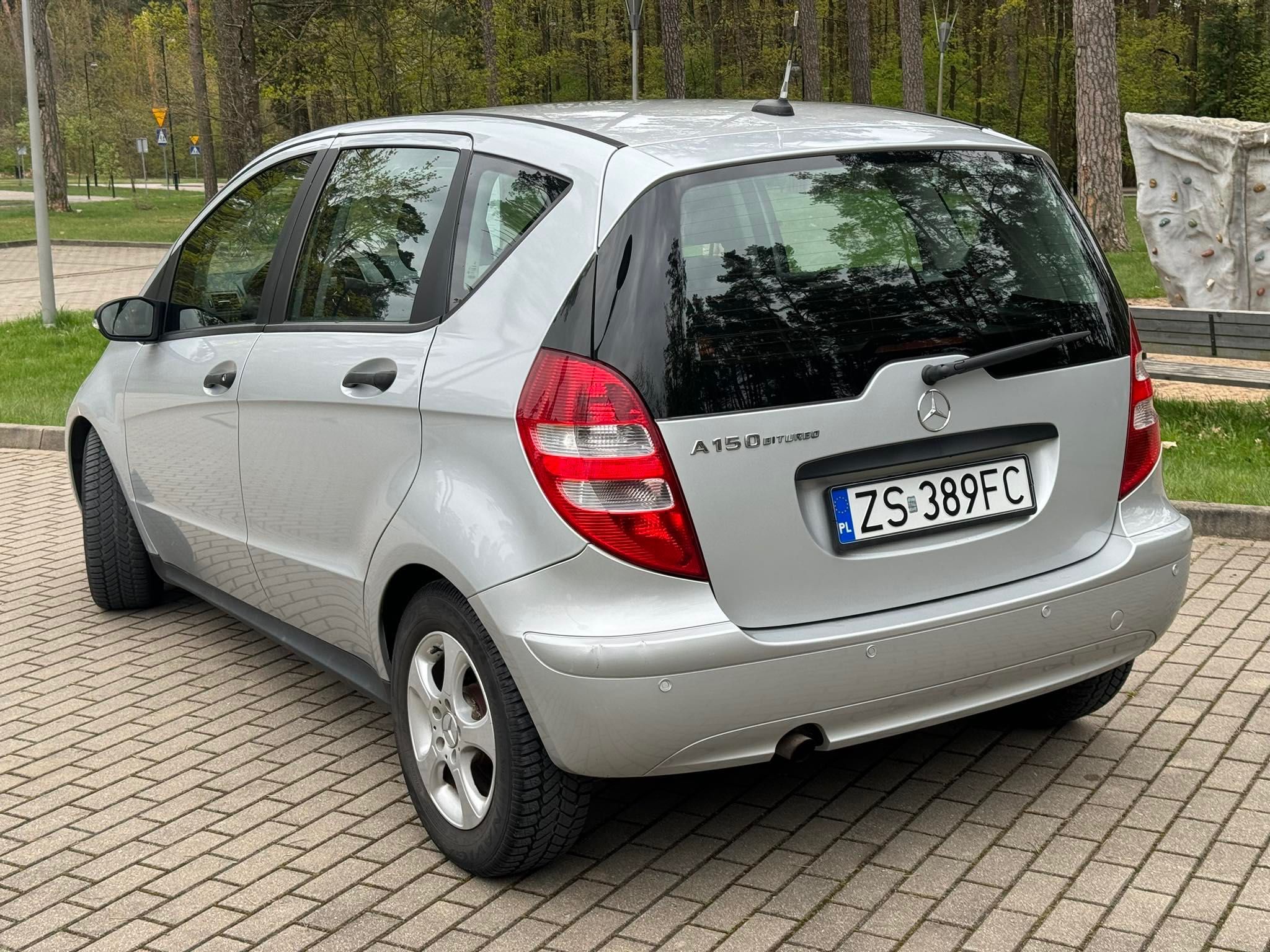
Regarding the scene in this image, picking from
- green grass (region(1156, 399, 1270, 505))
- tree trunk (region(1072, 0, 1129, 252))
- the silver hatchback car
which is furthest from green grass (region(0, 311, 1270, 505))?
tree trunk (region(1072, 0, 1129, 252))

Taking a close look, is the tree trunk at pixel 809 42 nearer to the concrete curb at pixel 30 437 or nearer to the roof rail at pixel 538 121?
the concrete curb at pixel 30 437

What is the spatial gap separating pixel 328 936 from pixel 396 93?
36709mm

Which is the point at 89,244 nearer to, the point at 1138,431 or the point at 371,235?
the point at 371,235

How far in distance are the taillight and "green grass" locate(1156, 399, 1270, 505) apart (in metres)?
2.97

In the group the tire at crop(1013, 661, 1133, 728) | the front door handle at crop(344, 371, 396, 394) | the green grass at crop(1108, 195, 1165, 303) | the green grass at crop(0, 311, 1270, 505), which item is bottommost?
the tire at crop(1013, 661, 1133, 728)

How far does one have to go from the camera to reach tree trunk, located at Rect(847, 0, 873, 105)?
A: 3400 cm

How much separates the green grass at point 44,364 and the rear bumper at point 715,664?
6.79m

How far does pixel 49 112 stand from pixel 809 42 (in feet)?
62.2

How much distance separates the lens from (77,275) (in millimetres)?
21984

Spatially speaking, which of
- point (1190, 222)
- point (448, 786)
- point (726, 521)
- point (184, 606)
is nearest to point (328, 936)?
point (448, 786)

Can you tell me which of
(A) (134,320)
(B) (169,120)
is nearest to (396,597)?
(A) (134,320)

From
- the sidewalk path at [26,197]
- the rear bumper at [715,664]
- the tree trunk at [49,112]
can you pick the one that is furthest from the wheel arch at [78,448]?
the sidewalk path at [26,197]

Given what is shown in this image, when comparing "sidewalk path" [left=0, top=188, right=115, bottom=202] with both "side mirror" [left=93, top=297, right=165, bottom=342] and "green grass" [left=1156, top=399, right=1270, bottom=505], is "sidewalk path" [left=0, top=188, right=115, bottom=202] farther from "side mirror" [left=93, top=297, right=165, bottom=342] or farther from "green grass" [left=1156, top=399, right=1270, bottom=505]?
"side mirror" [left=93, top=297, right=165, bottom=342]

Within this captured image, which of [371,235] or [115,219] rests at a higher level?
[371,235]
